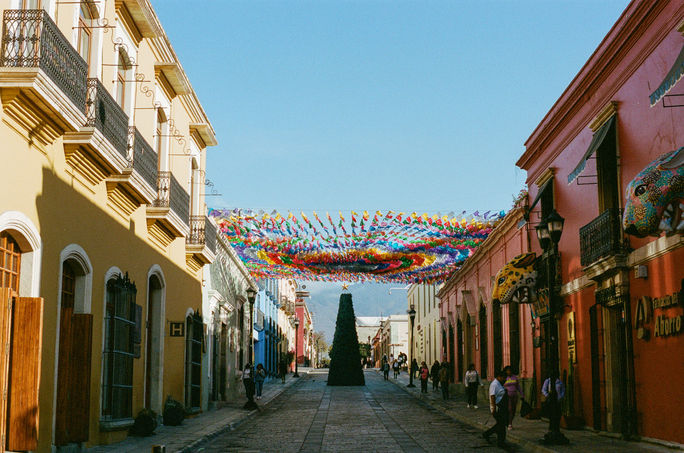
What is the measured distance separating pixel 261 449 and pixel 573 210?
9.28 metres

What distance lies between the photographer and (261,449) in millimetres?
15297

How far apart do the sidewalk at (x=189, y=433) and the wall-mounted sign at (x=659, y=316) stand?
27.3 ft

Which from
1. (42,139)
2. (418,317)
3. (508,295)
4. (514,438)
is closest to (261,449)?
(514,438)

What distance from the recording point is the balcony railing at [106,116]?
12594 millimetres

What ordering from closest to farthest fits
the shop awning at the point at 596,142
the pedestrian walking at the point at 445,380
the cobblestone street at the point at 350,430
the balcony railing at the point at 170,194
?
the cobblestone street at the point at 350,430
the shop awning at the point at 596,142
the balcony railing at the point at 170,194
the pedestrian walking at the point at 445,380

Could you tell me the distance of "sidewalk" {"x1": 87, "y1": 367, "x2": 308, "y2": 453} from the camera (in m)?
14.1

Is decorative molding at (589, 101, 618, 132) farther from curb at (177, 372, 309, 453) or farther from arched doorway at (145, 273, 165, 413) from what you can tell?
curb at (177, 372, 309, 453)

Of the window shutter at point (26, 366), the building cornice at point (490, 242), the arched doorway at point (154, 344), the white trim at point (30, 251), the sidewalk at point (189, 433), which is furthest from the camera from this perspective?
the building cornice at point (490, 242)

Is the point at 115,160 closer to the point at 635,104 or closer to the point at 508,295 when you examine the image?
the point at 635,104

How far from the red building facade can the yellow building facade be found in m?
8.13

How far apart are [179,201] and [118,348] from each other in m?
4.77

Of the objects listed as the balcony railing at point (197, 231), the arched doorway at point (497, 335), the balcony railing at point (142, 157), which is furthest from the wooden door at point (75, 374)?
the arched doorway at point (497, 335)

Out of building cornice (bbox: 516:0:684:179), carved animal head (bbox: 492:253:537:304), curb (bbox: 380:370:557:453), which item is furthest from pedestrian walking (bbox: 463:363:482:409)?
building cornice (bbox: 516:0:684:179)

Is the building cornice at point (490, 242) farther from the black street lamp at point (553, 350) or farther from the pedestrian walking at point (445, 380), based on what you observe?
the black street lamp at point (553, 350)
